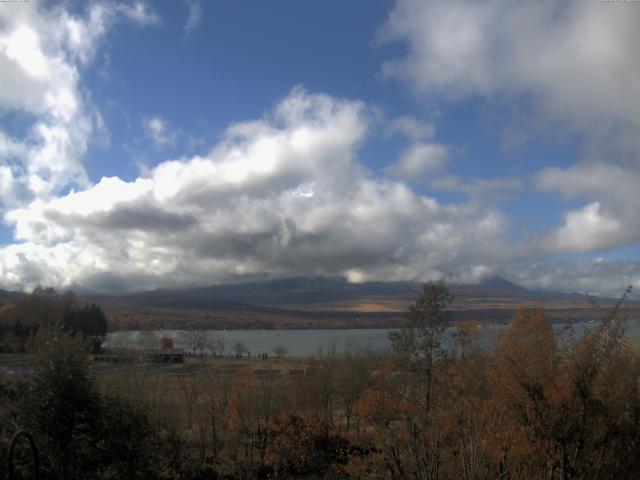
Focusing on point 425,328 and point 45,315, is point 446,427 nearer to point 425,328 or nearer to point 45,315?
point 425,328

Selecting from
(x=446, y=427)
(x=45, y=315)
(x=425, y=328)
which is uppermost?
(x=425, y=328)

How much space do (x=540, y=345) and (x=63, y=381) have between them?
12.8 metres

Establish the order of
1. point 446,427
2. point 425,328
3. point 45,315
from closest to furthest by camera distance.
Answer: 1. point 446,427
2. point 425,328
3. point 45,315

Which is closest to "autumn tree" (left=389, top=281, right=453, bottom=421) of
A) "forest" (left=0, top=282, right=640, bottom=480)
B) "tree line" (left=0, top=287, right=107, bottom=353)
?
"forest" (left=0, top=282, right=640, bottom=480)

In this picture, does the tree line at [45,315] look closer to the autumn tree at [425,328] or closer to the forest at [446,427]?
the autumn tree at [425,328]

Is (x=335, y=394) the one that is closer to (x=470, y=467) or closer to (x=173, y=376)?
(x=173, y=376)

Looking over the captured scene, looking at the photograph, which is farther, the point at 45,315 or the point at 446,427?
the point at 45,315

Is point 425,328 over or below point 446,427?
over

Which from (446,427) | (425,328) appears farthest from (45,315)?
(446,427)

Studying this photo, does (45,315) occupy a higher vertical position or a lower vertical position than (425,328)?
lower

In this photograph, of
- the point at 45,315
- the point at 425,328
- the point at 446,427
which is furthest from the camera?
the point at 45,315

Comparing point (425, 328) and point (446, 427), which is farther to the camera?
point (425, 328)

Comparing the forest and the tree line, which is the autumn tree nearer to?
the forest

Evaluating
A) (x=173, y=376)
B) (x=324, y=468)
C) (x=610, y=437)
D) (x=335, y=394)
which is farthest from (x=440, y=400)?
(x=173, y=376)
